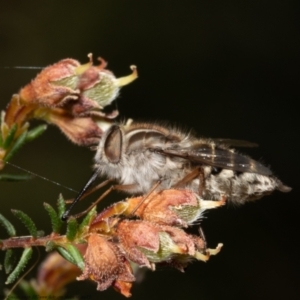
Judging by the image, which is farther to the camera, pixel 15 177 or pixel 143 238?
pixel 15 177

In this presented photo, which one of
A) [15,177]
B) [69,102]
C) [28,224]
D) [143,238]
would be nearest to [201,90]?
[69,102]

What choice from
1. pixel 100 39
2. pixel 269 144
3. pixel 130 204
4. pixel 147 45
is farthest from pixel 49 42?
pixel 130 204

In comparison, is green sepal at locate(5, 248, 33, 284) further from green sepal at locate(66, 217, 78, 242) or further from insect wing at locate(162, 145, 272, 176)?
insect wing at locate(162, 145, 272, 176)

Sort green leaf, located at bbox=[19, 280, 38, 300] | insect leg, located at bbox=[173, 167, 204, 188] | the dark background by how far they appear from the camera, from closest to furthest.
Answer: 1. insect leg, located at bbox=[173, 167, 204, 188]
2. green leaf, located at bbox=[19, 280, 38, 300]
3. the dark background

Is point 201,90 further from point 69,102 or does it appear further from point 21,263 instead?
point 21,263

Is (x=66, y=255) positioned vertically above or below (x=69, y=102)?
below

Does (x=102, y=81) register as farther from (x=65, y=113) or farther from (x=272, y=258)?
(x=272, y=258)

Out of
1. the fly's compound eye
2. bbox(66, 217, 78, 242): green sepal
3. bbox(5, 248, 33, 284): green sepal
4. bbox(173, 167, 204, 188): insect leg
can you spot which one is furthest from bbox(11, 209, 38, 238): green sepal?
bbox(173, 167, 204, 188): insect leg
